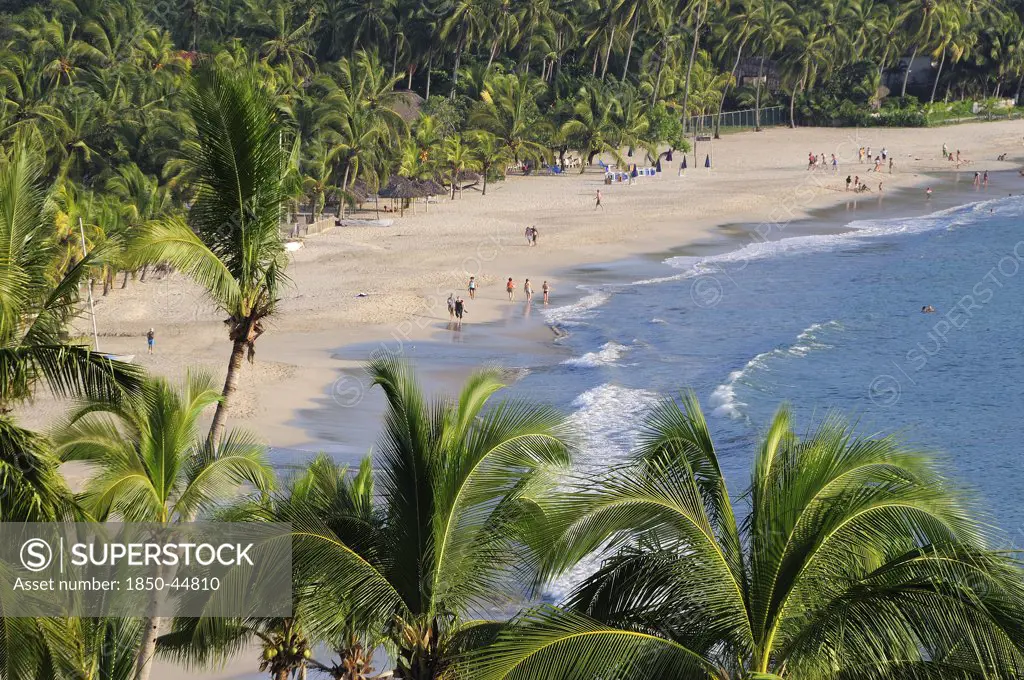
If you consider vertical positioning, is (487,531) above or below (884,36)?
below

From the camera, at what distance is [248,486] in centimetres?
1966

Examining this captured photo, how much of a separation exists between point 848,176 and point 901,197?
4.55 metres

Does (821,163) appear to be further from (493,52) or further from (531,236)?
(531,236)

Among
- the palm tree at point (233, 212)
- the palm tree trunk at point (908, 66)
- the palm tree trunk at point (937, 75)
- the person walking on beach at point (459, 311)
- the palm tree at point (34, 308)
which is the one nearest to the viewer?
the palm tree at point (34, 308)

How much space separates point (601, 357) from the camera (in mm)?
33312

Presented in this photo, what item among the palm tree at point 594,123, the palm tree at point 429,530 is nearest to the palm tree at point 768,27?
the palm tree at point 594,123

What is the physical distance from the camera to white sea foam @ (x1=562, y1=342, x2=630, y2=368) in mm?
32531

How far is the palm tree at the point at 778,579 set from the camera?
636 cm

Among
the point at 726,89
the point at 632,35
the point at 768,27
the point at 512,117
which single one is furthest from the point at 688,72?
the point at 512,117

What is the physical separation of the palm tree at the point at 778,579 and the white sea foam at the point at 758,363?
21957mm

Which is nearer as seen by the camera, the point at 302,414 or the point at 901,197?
the point at 302,414

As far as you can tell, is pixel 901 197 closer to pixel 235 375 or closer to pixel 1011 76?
pixel 1011 76

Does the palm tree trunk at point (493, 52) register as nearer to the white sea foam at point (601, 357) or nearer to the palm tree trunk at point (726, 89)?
the palm tree trunk at point (726, 89)

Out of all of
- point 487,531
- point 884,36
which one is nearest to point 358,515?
point 487,531
